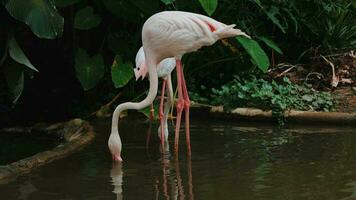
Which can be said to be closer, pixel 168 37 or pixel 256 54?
pixel 168 37

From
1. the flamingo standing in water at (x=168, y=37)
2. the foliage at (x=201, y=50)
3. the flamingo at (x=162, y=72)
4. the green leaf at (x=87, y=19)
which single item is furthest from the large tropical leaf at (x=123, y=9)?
the flamingo standing in water at (x=168, y=37)

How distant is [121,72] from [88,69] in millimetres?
451

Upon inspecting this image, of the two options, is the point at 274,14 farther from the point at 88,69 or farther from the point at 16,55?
the point at 16,55

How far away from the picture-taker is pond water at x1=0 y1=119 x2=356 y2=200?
4.10 m

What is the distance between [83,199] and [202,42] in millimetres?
1716

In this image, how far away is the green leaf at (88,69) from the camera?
24.4ft

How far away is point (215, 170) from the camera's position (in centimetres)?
470

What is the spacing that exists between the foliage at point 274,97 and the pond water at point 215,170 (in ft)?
2.42

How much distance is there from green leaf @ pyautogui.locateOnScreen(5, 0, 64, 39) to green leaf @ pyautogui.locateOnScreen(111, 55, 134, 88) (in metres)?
1.31

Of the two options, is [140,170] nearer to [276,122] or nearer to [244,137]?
[244,137]

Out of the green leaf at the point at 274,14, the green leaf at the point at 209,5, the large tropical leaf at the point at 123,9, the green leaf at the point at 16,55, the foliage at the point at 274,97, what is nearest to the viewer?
the green leaf at the point at 16,55

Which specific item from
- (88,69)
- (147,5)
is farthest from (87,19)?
(147,5)

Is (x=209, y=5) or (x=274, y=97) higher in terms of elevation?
(x=209, y=5)

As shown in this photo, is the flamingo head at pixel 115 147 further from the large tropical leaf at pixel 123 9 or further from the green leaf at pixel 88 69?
the large tropical leaf at pixel 123 9
